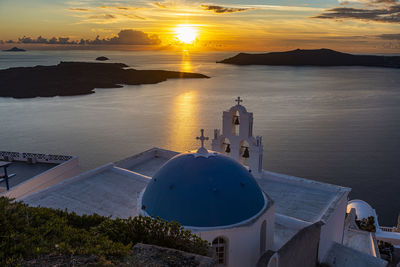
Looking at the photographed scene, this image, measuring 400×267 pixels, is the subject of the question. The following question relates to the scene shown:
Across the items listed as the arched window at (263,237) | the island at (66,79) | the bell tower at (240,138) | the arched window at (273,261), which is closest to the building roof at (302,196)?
the bell tower at (240,138)

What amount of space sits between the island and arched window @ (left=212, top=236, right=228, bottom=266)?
9807cm

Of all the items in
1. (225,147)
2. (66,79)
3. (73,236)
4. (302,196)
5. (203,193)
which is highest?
(203,193)

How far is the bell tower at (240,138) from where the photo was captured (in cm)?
1792

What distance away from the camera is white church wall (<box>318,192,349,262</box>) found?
14206 mm

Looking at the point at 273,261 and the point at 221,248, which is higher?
the point at 221,248

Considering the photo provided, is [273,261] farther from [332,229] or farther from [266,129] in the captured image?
[266,129]

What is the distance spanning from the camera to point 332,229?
15.5 m

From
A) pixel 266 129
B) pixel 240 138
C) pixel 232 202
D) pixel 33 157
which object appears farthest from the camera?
pixel 266 129

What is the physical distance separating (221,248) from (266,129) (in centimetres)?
5031

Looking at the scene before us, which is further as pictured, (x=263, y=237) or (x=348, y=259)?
(x=348, y=259)

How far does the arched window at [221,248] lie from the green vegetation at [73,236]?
155 centimetres

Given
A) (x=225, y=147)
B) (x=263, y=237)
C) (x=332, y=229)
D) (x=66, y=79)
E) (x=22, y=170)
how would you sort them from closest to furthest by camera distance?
1. (x=263, y=237)
2. (x=332, y=229)
3. (x=225, y=147)
4. (x=22, y=170)
5. (x=66, y=79)

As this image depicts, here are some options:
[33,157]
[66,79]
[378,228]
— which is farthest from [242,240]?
[66,79]

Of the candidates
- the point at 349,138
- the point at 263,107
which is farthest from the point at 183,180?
the point at 263,107
